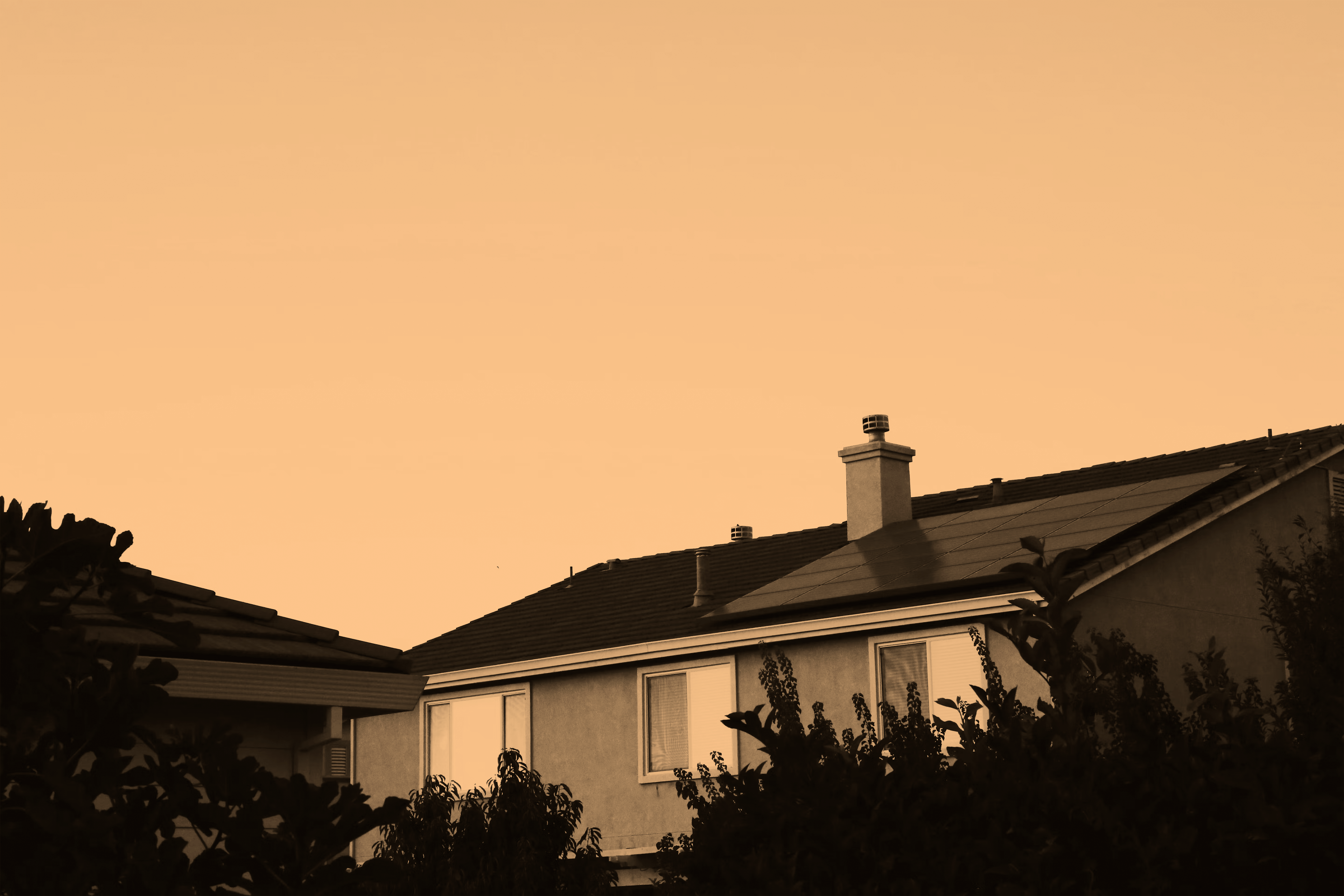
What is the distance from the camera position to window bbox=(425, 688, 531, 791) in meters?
26.8

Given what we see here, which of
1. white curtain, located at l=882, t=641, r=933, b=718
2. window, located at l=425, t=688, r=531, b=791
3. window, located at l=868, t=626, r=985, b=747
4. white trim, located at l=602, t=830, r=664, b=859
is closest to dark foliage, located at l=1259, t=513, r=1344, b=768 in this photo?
window, located at l=868, t=626, r=985, b=747

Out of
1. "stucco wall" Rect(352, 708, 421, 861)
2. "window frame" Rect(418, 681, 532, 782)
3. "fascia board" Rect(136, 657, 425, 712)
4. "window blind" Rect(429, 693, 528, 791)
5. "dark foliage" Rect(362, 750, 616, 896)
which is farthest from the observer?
"stucco wall" Rect(352, 708, 421, 861)

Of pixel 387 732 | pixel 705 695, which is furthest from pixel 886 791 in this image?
pixel 387 732

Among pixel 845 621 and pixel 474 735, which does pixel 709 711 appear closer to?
pixel 845 621

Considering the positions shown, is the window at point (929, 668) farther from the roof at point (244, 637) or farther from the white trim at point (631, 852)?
the roof at point (244, 637)

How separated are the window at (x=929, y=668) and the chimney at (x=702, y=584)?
496 cm

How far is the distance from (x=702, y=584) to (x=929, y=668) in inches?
242

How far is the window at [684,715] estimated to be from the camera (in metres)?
24.0

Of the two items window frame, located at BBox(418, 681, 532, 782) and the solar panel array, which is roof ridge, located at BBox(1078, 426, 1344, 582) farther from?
window frame, located at BBox(418, 681, 532, 782)

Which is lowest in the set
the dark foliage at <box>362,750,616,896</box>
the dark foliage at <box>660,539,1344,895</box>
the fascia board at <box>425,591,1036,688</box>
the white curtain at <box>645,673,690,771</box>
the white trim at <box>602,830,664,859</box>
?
the white trim at <box>602,830,664,859</box>

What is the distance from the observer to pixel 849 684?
887 inches

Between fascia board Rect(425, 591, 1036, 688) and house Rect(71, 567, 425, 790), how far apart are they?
33.5 feet

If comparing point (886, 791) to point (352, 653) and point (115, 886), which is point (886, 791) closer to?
point (115, 886)

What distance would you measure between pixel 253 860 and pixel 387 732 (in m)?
25.4
